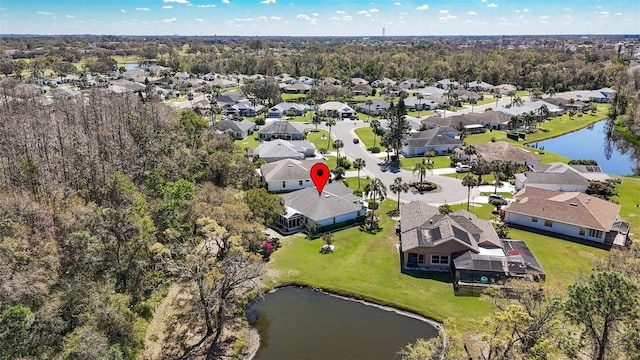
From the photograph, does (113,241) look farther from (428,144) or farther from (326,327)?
(428,144)

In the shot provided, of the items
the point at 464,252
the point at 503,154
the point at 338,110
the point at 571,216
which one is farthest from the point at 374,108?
the point at 464,252

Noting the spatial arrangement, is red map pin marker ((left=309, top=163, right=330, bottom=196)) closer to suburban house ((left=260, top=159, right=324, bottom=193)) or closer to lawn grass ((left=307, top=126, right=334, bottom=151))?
suburban house ((left=260, top=159, right=324, bottom=193))

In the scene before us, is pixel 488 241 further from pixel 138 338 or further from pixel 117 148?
pixel 117 148

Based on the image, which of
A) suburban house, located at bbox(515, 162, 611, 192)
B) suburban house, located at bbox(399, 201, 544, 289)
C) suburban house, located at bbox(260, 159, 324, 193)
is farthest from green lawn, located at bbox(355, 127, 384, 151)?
suburban house, located at bbox(399, 201, 544, 289)

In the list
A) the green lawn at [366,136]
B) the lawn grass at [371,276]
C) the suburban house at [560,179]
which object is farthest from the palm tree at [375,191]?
the green lawn at [366,136]

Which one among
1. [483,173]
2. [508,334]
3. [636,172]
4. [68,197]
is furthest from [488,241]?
[636,172]

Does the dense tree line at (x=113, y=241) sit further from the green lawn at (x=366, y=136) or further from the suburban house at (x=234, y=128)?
the green lawn at (x=366, y=136)
